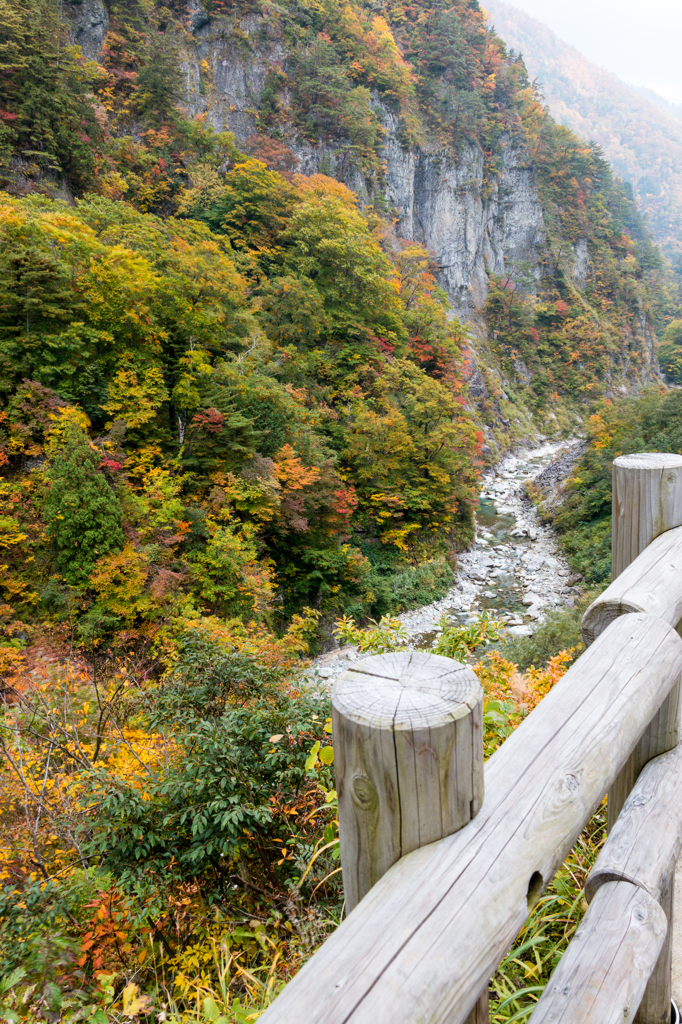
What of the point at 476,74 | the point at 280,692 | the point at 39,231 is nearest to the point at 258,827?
the point at 280,692

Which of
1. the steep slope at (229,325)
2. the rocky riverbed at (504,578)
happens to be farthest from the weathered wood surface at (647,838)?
the rocky riverbed at (504,578)

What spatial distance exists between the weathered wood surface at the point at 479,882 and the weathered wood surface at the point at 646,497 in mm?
665

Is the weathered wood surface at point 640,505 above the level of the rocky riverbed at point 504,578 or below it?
above

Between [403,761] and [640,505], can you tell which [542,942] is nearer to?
[640,505]

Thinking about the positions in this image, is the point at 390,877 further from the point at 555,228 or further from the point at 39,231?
the point at 555,228

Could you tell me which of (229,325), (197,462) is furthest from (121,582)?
(229,325)

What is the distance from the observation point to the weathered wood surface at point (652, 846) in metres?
0.96

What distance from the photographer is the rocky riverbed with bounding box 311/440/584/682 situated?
8.92 metres

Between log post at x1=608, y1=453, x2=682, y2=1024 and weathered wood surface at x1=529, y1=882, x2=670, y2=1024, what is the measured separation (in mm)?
486

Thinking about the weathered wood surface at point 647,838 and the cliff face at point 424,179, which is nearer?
the weathered wood surface at point 647,838

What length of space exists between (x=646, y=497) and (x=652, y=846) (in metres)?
0.87

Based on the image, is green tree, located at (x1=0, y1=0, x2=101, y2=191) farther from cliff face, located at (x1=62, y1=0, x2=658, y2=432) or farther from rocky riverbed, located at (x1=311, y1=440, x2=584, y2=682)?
rocky riverbed, located at (x1=311, y1=440, x2=584, y2=682)

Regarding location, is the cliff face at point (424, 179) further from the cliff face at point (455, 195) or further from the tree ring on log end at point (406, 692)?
the tree ring on log end at point (406, 692)

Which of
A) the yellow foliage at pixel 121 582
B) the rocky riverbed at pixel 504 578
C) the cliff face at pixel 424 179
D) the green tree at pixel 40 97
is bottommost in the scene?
the rocky riverbed at pixel 504 578
